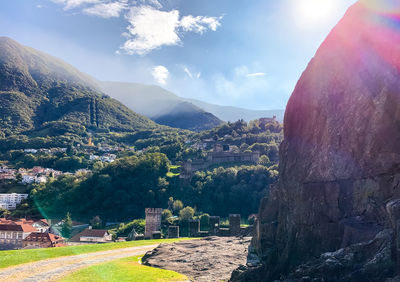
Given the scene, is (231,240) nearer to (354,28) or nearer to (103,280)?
(103,280)

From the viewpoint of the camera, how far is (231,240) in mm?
24000

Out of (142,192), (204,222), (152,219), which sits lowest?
(204,222)

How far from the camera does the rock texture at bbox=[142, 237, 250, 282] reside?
14.9 meters

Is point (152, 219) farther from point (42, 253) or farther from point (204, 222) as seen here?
point (204, 222)

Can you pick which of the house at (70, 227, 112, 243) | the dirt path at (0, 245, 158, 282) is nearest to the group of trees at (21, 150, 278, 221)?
the house at (70, 227, 112, 243)

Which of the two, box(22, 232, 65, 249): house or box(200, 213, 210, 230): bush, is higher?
box(22, 232, 65, 249): house

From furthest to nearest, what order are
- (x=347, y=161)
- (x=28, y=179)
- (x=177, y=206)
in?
(x=28, y=179)
(x=177, y=206)
(x=347, y=161)

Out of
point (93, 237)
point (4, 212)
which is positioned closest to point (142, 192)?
point (4, 212)

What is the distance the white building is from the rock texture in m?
71.8

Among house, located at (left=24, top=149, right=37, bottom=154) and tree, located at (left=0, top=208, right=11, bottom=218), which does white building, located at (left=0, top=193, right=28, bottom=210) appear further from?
house, located at (left=24, top=149, right=37, bottom=154)

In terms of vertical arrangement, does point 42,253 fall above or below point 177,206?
above

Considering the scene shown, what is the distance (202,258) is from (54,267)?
676 centimetres

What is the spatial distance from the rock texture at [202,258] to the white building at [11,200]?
71754mm

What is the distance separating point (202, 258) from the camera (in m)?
17.9
